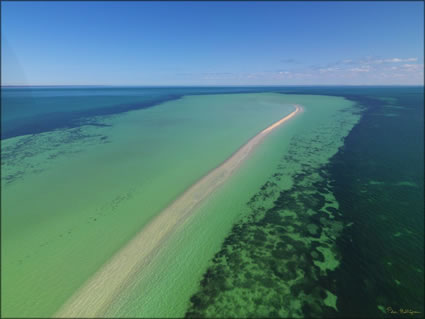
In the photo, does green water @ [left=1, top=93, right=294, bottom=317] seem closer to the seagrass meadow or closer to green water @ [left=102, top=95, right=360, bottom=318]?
the seagrass meadow

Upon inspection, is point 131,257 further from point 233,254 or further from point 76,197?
point 76,197

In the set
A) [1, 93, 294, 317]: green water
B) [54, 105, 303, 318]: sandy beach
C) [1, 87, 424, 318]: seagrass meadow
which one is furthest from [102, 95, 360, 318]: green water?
[1, 93, 294, 317]: green water

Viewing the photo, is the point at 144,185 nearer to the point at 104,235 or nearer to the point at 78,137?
the point at 104,235

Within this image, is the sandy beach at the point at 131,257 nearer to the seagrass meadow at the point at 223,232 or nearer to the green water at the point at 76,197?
the seagrass meadow at the point at 223,232

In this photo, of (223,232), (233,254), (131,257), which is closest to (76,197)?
(131,257)

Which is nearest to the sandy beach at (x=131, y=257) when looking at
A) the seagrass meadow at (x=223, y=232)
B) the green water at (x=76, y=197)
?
the seagrass meadow at (x=223, y=232)
